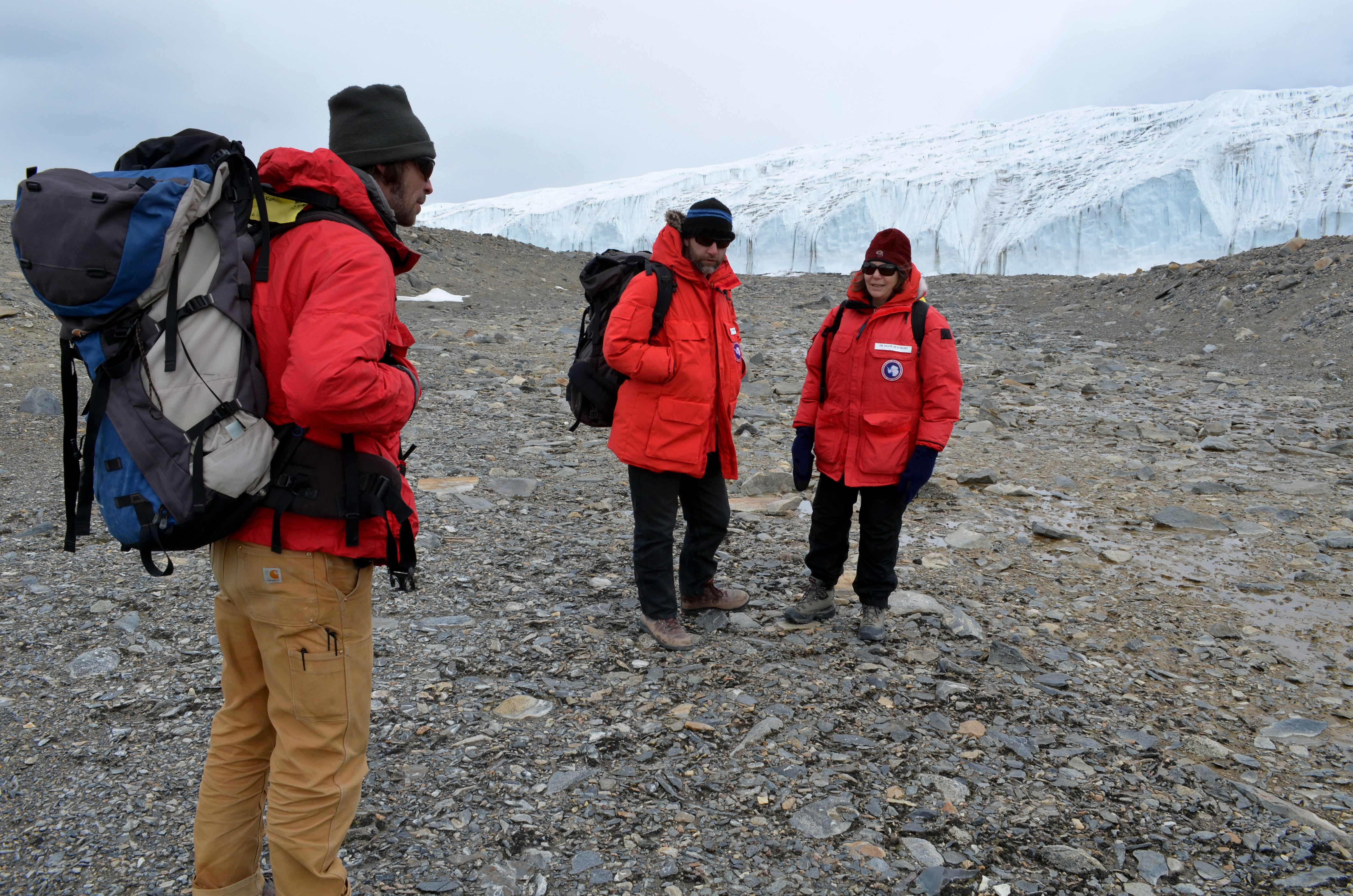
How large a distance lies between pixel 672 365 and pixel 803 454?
2.99 ft

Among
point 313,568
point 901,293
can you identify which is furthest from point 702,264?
point 313,568

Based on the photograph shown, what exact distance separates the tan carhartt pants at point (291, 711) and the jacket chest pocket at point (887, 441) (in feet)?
7.50

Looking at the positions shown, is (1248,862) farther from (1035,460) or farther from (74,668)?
(1035,460)

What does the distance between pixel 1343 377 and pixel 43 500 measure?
1254 cm

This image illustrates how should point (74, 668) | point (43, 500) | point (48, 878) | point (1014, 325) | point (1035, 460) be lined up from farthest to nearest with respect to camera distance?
1. point (1014, 325)
2. point (1035, 460)
3. point (43, 500)
4. point (74, 668)
5. point (48, 878)

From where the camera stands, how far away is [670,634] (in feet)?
11.8

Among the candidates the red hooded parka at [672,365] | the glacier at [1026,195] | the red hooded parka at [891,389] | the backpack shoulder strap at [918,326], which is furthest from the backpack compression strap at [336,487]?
the glacier at [1026,195]

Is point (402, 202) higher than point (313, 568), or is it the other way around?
point (402, 202)

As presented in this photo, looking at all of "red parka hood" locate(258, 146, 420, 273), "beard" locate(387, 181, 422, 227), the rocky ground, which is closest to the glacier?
the rocky ground

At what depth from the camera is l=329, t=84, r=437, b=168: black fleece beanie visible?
6.50ft

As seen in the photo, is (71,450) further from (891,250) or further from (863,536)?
(863,536)

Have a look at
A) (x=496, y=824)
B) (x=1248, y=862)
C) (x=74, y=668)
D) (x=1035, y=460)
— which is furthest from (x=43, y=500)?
(x=1035, y=460)

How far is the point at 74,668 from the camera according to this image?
3.21 meters

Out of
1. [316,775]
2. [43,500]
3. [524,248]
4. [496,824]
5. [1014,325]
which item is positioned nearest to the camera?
[316,775]
